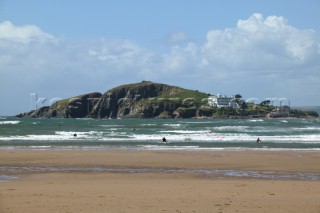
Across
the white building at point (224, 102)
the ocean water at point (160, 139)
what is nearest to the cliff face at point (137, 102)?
the white building at point (224, 102)

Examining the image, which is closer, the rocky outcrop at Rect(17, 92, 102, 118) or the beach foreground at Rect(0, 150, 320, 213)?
the beach foreground at Rect(0, 150, 320, 213)

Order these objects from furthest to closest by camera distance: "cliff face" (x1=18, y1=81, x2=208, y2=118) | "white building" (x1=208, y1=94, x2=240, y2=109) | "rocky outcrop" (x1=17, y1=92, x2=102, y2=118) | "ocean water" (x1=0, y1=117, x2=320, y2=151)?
"white building" (x1=208, y1=94, x2=240, y2=109) < "rocky outcrop" (x1=17, y1=92, x2=102, y2=118) < "cliff face" (x1=18, y1=81, x2=208, y2=118) < "ocean water" (x1=0, y1=117, x2=320, y2=151)

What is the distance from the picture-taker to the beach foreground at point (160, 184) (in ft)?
39.7

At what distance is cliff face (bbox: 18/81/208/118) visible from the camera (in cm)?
17162

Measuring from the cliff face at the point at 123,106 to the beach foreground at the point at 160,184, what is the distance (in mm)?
141783

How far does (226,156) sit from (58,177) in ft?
42.6

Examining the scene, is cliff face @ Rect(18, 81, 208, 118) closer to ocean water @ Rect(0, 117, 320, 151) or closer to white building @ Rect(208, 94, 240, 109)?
white building @ Rect(208, 94, 240, 109)

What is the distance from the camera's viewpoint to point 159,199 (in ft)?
42.7

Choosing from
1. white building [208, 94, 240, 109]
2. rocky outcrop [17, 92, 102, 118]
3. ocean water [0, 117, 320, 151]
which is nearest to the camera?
ocean water [0, 117, 320, 151]

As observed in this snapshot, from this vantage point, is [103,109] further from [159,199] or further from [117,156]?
[159,199]

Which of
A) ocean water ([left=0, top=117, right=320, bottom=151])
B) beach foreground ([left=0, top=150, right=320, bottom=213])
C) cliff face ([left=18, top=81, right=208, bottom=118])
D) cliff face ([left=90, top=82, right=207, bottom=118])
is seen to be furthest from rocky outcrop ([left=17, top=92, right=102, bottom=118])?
beach foreground ([left=0, top=150, right=320, bottom=213])

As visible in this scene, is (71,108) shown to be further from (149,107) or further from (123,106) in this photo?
(149,107)

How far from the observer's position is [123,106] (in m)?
181

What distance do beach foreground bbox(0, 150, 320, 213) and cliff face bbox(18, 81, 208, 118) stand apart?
14178cm
